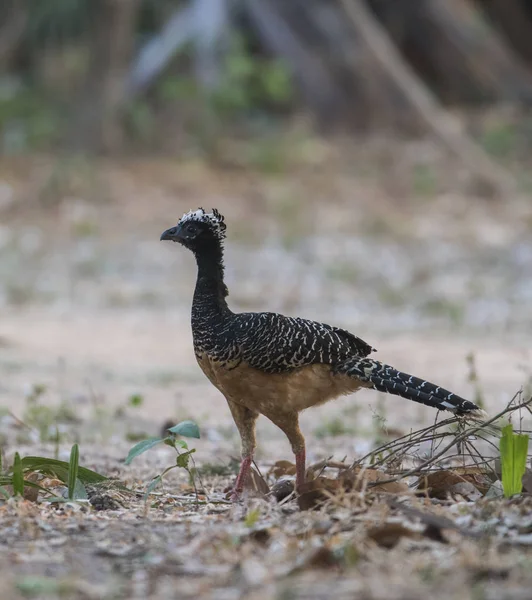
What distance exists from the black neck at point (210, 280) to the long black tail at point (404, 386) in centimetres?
54

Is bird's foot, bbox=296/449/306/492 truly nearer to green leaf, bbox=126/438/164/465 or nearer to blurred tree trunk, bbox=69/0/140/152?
green leaf, bbox=126/438/164/465

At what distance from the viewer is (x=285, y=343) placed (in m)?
4.20

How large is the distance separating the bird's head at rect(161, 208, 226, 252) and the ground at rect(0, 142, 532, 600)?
97 cm

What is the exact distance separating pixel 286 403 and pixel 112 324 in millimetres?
6487

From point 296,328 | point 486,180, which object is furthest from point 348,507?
point 486,180

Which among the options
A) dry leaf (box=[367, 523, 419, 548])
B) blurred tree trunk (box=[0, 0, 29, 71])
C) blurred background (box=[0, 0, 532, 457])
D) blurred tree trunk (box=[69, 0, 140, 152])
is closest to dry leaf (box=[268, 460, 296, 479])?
dry leaf (box=[367, 523, 419, 548])

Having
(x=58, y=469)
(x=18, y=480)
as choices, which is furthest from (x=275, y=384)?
(x=18, y=480)

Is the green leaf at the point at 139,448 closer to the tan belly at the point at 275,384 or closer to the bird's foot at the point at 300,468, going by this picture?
the tan belly at the point at 275,384

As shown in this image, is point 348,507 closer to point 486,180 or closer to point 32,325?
point 32,325

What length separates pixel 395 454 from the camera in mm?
4293

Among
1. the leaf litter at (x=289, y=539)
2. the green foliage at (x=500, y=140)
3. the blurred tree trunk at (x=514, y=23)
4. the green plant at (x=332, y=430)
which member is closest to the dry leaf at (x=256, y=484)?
the leaf litter at (x=289, y=539)

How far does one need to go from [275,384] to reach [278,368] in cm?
7

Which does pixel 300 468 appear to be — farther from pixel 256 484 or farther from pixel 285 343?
pixel 285 343

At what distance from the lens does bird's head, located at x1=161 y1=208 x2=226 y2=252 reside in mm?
4488
